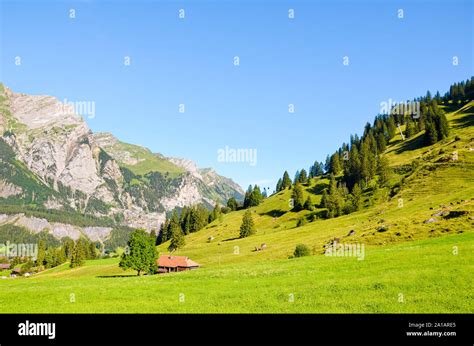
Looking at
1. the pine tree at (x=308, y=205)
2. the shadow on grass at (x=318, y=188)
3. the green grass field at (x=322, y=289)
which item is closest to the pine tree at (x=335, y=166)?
the shadow on grass at (x=318, y=188)

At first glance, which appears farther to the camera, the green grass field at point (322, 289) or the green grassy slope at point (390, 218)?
the green grassy slope at point (390, 218)

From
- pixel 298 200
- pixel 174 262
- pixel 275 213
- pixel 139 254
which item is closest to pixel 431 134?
pixel 298 200

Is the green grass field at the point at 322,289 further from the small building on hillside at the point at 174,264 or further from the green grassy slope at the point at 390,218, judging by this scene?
the small building on hillside at the point at 174,264

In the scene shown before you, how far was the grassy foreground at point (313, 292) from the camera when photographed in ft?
81.4

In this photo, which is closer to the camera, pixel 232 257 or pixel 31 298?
pixel 31 298

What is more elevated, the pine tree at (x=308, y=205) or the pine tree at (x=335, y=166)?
the pine tree at (x=335, y=166)

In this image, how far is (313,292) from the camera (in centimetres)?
2934

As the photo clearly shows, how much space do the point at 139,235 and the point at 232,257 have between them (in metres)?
24.2

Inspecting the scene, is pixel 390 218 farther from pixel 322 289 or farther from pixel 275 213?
pixel 275 213

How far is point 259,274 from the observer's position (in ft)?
135

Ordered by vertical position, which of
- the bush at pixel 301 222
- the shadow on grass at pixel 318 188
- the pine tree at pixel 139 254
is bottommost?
the pine tree at pixel 139 254

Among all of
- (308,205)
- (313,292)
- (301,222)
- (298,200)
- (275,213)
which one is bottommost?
(313,292)
